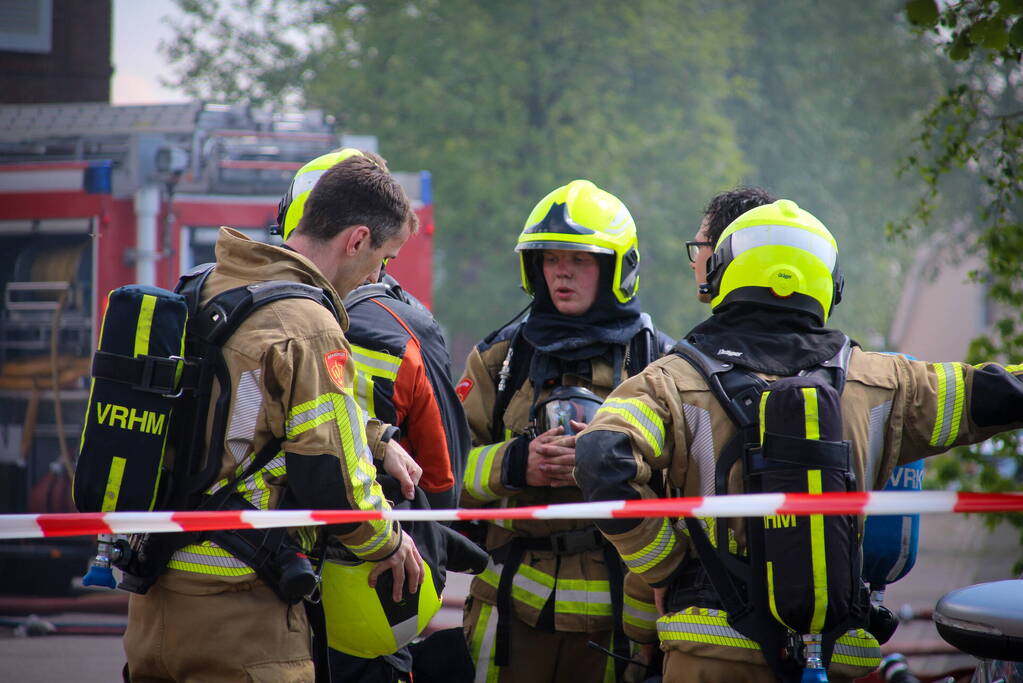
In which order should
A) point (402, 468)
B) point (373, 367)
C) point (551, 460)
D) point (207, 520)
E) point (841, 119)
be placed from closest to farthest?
point (207, 520) < point (402, 468) < point (373, 367) < point (551, 460) < point (841, 119)

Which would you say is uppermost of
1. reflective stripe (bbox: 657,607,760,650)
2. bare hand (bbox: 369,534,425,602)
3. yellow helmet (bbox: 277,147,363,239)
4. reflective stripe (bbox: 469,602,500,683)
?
→ yellow helmet (bbox: 277,147,363,239)

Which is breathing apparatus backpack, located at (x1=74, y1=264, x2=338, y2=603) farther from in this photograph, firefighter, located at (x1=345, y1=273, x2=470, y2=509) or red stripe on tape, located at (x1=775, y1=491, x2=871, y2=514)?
red stripe on tape, located at (x1=775, y1=491, x2=871, y2=514)

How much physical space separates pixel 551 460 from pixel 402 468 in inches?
28.8

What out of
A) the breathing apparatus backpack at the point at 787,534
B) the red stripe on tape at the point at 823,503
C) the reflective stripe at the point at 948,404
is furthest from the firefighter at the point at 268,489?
the reflective stripe at the point at 948,404

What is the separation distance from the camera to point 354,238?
9.02ft

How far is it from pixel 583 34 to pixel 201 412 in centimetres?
2335

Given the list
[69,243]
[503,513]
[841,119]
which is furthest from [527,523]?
[841,119]

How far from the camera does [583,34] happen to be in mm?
24578

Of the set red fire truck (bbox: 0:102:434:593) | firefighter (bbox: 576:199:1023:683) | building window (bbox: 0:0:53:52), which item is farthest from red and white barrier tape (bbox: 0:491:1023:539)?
building window (bbox: 0:0:53:52)

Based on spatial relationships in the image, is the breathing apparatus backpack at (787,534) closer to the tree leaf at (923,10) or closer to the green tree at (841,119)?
the tree leaf at (923,10)

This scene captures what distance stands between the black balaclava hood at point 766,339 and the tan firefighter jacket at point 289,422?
35.3 inches

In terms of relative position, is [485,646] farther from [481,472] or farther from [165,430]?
[165,430]

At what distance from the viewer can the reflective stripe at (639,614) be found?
3.22m

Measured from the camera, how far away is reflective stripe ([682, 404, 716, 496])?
2625mm
